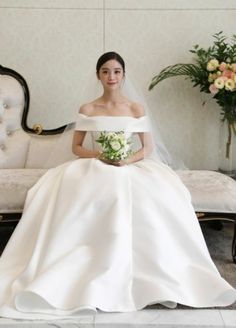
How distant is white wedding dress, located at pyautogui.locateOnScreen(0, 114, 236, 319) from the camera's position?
2.32m

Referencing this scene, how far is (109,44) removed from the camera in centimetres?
409

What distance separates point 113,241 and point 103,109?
1.35m

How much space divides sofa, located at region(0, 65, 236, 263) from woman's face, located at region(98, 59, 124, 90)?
30.2 inches

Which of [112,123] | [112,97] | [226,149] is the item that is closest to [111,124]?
[112,123]

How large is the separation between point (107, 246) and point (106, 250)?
0.09ft

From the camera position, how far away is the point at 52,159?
11.8ft

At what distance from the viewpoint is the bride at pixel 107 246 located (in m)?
2.32

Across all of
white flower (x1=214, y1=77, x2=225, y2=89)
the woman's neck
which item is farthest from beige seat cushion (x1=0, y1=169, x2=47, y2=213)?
white flower (x1=214, y1=77, x2=225, y2=89)

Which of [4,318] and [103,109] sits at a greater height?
[103,109]

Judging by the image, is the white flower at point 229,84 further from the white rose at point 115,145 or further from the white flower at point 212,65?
the white rose at point 115,145

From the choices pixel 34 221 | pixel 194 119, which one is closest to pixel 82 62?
pixel 194 119

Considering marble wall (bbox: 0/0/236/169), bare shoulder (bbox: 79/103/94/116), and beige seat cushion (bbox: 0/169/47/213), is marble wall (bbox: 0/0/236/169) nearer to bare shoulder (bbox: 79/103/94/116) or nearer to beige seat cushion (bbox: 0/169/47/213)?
bare shoulder (bbox: 79/103/94/116)

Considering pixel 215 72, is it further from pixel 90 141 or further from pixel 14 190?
pixel 14 190

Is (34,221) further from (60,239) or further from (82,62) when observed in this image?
(82,62)
